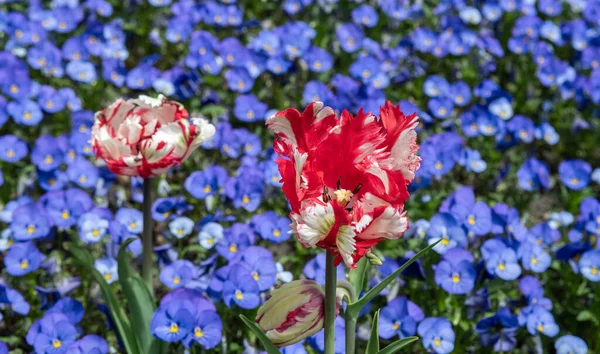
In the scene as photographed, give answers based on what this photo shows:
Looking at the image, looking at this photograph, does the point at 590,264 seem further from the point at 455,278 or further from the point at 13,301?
the point at 13,301

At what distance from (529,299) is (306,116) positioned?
55.3 inches

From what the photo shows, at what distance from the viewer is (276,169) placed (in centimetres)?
324

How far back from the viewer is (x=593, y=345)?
289cm

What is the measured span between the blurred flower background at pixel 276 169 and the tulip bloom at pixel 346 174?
0.88m

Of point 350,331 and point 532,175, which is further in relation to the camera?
point 532,175

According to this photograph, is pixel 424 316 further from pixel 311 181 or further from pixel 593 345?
pixel 311 181

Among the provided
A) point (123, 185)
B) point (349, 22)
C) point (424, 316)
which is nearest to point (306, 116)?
point (424, 316)

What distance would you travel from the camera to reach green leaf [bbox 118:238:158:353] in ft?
7.77

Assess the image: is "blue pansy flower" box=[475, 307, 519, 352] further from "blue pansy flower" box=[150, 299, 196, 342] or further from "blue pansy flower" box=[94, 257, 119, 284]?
"blue pansy flower" box=[94, 257, 119, 284]

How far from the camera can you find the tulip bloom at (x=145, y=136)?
2.16 m

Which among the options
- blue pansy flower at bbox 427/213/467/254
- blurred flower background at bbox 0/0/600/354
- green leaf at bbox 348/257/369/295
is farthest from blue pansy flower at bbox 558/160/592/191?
green leaf at bbox 348/257/369/295

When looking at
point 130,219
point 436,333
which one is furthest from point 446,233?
point 130,219

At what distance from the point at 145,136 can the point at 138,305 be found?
533 mm


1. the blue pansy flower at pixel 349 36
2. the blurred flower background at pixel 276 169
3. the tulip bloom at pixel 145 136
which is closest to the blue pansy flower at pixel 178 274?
the blurred flower background at pixel 276 169
